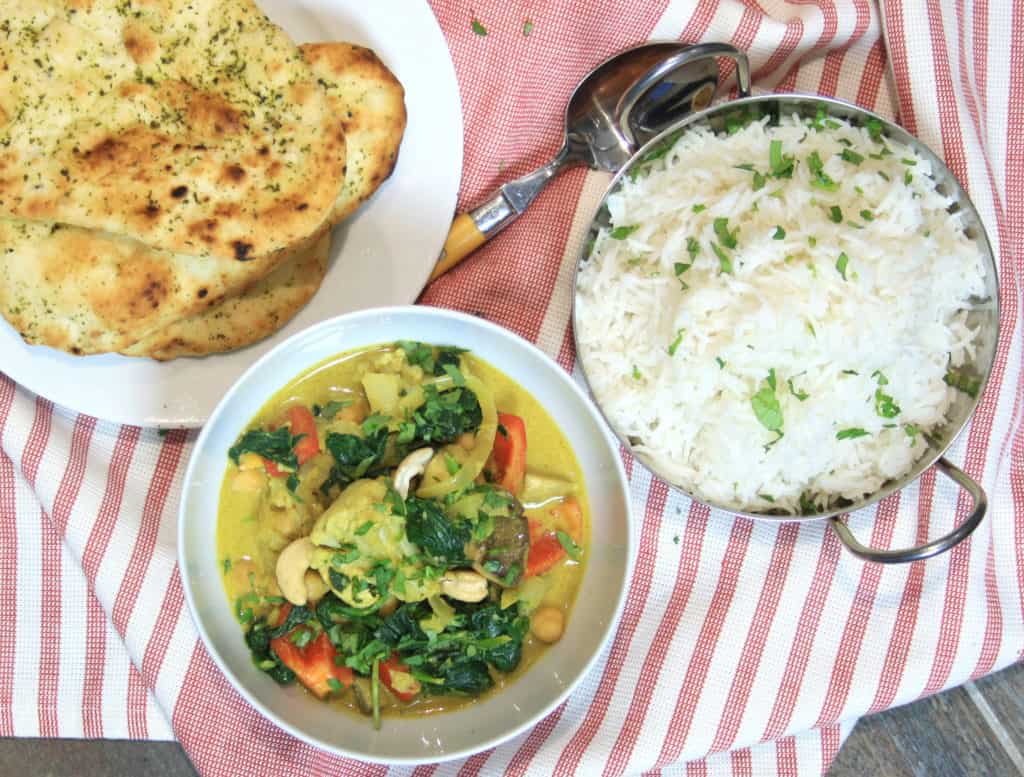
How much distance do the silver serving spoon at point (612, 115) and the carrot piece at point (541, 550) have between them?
950 mm

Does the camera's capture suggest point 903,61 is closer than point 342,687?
No

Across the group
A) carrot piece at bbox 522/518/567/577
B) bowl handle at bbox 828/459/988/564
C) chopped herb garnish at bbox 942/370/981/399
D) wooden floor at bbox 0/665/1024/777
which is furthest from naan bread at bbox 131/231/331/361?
wooden floor at bbox 0/665/1024/777

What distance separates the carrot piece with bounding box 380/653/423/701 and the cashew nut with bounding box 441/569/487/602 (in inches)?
11.8

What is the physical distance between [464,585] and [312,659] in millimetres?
530

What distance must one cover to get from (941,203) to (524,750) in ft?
7.52

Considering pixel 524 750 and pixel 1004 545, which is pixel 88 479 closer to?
pixel 524 750

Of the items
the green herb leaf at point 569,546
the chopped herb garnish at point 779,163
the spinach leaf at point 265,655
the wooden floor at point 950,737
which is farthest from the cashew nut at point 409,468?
the wooden floor at point 950,737

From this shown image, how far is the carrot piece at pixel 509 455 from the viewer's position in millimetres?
2877

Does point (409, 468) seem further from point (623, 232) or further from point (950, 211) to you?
point (950, 211)

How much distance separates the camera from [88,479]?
326 centimetres

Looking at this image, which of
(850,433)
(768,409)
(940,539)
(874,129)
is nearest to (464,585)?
(768,409)

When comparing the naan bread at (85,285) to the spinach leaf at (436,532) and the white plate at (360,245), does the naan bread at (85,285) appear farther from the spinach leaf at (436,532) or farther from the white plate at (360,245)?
the spinach leaf at (436,532)

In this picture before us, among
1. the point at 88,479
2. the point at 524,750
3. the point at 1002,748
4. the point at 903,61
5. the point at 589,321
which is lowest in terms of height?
the point at 1002,748

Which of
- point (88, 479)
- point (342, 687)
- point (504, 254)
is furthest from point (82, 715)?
point (504, 254)
